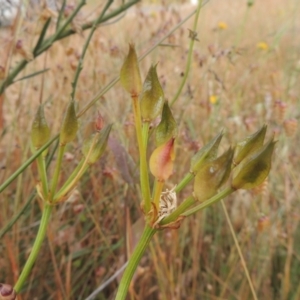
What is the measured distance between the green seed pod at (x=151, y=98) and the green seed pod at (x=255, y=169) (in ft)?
0.23

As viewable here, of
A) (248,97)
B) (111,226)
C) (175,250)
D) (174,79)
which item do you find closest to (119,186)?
(111,226)

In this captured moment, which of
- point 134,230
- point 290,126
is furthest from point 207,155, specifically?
point 290,126

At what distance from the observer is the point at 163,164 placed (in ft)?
0.99

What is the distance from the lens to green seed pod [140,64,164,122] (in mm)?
333

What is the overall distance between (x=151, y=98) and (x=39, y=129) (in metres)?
0.11

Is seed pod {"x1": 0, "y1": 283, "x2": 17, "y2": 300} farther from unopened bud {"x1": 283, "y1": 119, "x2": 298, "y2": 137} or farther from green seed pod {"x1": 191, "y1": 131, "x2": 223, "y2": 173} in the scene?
unopened bud {"x1": 283, "y1": 119, "x2": 298, "y2": 137}

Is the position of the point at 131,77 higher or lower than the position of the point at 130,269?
higher

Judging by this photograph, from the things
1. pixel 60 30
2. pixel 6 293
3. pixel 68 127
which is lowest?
pixel 6 293

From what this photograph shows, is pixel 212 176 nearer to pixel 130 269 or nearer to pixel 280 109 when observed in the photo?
pixel 130 269

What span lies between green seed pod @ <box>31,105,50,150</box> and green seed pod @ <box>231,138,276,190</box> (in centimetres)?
17

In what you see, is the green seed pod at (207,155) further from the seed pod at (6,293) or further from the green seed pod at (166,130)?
the seed pod at (6,293)

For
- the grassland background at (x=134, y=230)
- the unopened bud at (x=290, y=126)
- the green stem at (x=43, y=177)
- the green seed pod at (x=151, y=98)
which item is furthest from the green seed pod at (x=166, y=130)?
the unopened bud at (x=290, y=126)

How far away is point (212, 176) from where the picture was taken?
293 millimetres

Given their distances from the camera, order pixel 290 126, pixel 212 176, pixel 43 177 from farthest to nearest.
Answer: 1. pixel 290 126
2. pixel 43 177
3. pixel 212 176
